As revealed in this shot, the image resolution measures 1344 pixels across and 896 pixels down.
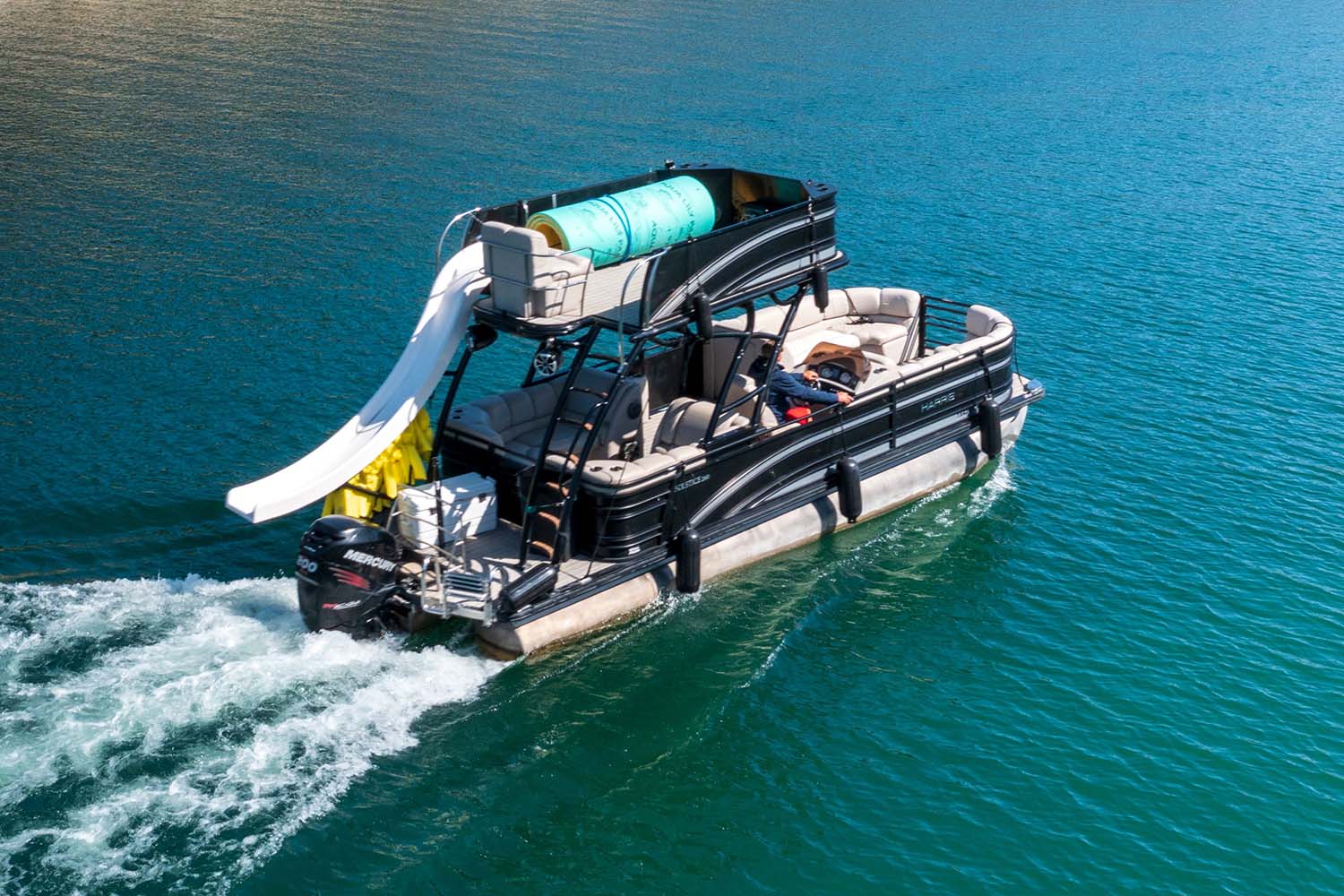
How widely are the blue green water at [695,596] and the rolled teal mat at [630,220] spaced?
20.2 ft

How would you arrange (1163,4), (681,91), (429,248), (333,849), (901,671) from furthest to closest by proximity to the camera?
(1163,4) → (681,91) → (429,248) → (901,671) → (333,849)

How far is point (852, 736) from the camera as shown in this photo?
1983 cm

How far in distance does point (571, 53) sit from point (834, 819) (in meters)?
53.7

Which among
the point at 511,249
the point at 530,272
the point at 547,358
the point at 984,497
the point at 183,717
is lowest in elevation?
the point at 183,717

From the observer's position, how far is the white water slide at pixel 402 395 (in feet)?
66.2

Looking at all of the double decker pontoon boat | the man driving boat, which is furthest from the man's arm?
the double decker pontoon boat

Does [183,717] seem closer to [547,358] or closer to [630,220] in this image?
[547,358]

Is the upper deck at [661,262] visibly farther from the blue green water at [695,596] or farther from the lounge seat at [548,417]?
the blue green water at [695,596]

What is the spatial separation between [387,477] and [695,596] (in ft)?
18.5

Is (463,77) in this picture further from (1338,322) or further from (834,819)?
(834,819)

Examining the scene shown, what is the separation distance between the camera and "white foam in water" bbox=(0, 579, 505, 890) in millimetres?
16234

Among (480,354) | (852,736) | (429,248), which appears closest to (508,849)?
(852,736)

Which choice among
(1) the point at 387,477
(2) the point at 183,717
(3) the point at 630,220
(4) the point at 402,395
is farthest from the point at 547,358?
(2) the point at 183,717

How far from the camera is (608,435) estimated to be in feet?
73.9
